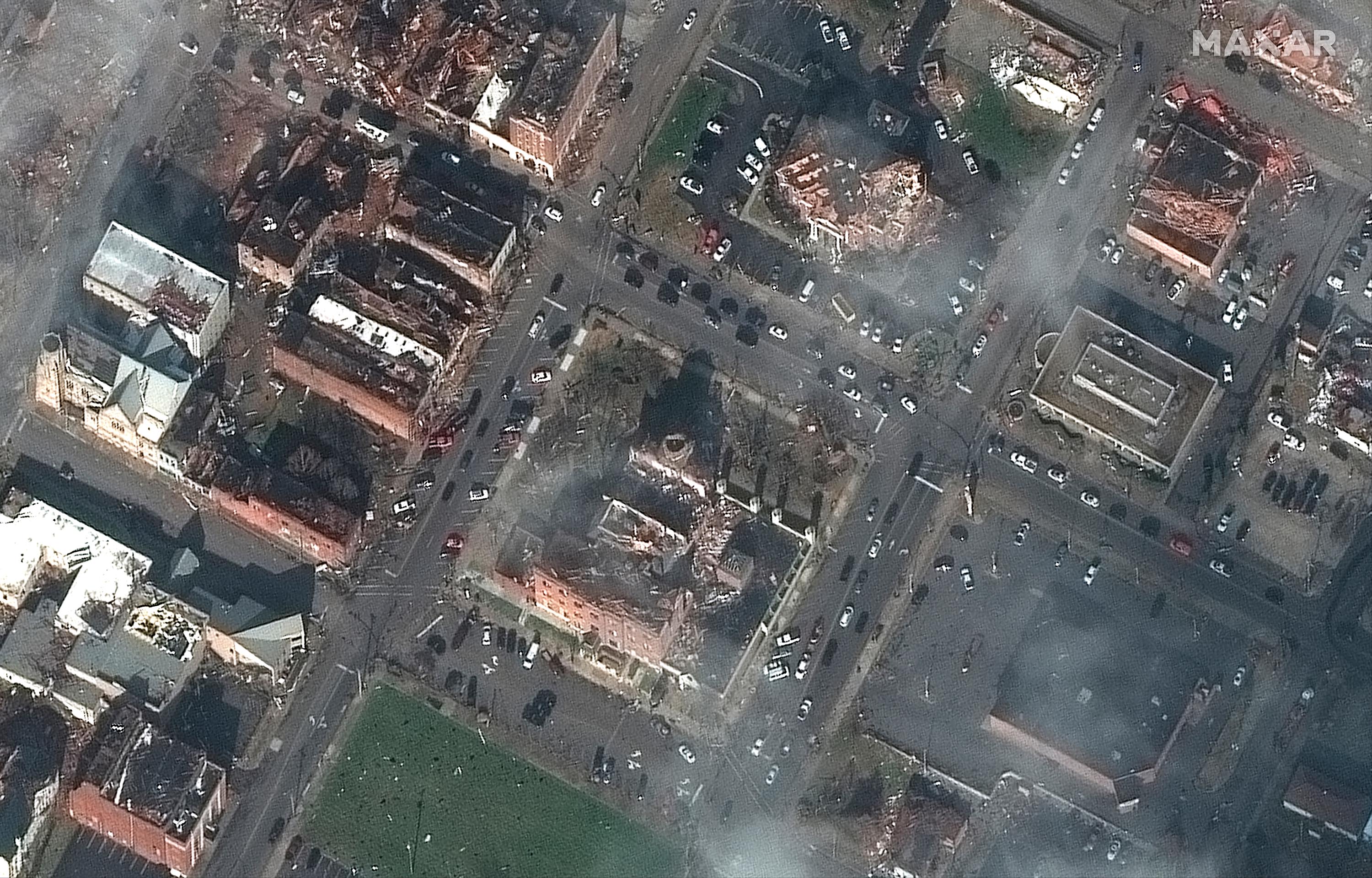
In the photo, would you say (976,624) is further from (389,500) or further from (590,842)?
(389,500)

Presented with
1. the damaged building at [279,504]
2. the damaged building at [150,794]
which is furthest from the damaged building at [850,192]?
the damaged building at [150,794]

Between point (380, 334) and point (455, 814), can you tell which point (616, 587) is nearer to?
point (455, 814)

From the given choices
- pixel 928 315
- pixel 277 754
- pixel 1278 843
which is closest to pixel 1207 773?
pixel 1278 843

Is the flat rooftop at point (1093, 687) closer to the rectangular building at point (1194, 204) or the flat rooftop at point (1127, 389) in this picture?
the flat rooftop at point (1127, 389)

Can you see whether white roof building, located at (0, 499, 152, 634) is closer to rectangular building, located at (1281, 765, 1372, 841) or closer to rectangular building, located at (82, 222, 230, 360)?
rectangular building, located at (82, 222, 230, 360)

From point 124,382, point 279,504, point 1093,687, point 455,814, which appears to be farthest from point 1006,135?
point 124,382

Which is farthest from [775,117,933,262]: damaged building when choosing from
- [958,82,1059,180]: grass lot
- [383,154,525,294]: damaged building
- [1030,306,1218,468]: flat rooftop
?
[383,154,525,294]: damaged building

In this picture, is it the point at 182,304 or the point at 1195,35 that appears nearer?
the point at 182,304
